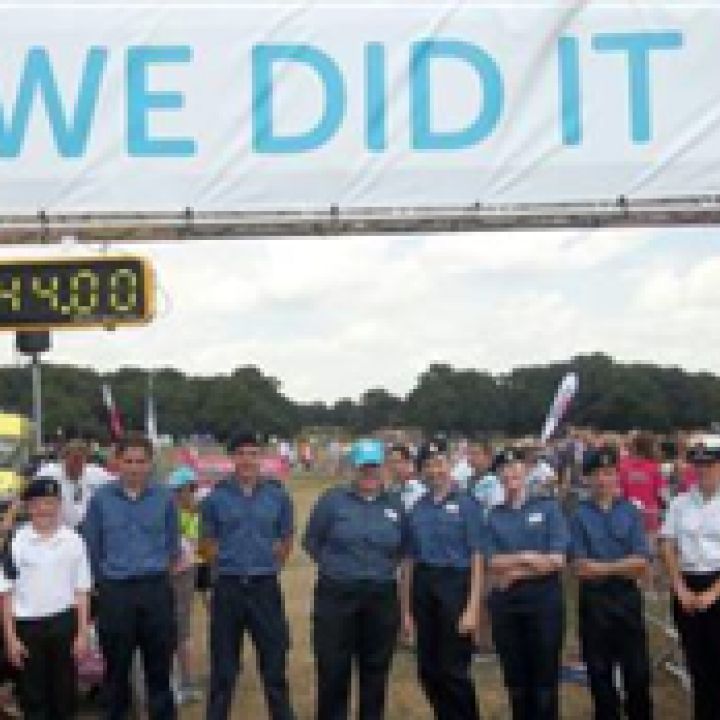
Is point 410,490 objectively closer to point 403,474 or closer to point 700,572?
point 403,474

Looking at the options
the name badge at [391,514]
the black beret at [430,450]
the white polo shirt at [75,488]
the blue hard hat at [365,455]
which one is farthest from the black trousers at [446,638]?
the white polo shirt at [75,488]

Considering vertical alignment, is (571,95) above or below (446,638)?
above

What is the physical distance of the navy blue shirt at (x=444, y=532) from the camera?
7.02 m

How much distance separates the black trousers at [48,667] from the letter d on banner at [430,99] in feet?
10.7

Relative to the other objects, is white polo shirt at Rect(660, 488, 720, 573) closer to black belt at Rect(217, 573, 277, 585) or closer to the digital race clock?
black belt at Rect(217, 573, 277, 585)

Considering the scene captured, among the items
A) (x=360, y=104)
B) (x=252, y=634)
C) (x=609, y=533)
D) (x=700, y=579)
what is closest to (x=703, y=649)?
(x=700, y=579)

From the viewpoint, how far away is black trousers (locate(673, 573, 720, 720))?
6848mm

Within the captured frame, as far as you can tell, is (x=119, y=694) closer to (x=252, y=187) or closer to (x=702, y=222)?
(x=252, y=187)

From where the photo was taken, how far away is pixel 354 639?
686 centimetres

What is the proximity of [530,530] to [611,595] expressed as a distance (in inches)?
24.8

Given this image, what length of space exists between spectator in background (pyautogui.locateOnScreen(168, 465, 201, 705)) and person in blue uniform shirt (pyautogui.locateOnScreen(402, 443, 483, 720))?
1.69m

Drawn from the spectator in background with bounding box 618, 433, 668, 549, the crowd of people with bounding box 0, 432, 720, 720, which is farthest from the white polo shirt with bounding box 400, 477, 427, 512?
the crowd of people with bounding box 0, 432, 720, 720

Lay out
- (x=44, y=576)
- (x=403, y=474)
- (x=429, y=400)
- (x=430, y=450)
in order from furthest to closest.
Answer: (x=429, y=400), (x=403, y=474), (x=430, y=450), (x=44, y=576)

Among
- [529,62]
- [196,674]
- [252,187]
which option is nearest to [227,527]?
[252,187]
